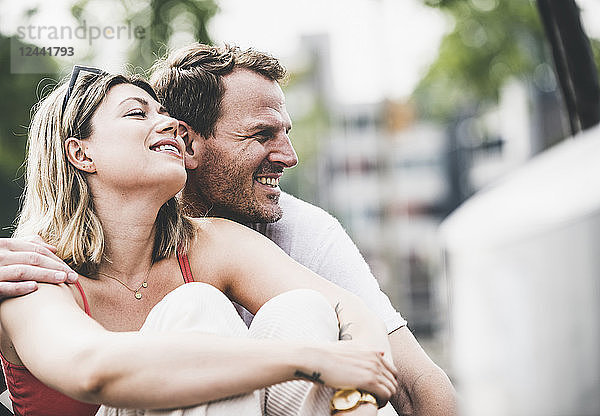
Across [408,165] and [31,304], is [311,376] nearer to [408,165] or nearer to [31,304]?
[31,304]

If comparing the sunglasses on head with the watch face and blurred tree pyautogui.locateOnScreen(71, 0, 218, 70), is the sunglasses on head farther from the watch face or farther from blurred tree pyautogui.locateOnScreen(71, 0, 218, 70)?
blurred tree pyautogui.locateOnScreen(71, 0, 218, 70)

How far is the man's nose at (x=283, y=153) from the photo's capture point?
261cm

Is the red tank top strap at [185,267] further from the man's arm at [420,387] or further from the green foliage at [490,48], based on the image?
the green foliage at [490,48]

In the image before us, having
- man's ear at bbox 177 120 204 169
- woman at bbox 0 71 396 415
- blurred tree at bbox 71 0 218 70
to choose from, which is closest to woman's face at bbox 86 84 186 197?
woman at bbox 0 71 396 415

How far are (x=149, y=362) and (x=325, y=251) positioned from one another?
115 cm

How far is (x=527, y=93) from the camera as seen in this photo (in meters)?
14.0

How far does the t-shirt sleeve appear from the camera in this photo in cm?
254

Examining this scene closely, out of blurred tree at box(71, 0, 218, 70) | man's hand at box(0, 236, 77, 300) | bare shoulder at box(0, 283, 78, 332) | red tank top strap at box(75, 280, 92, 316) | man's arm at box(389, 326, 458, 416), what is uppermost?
blurred tree at box(71, 0, 218, 70)

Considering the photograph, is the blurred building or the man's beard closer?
the man's beard

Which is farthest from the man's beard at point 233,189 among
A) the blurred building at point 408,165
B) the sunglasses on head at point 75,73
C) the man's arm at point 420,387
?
the blurred building at point 408,165

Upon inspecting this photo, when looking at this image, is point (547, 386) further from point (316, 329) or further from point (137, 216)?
point (137, 216)

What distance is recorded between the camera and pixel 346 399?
176 cm

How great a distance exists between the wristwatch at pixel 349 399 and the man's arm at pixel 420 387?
2.02ft

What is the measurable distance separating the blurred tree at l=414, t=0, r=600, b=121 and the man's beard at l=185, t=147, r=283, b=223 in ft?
26.6
